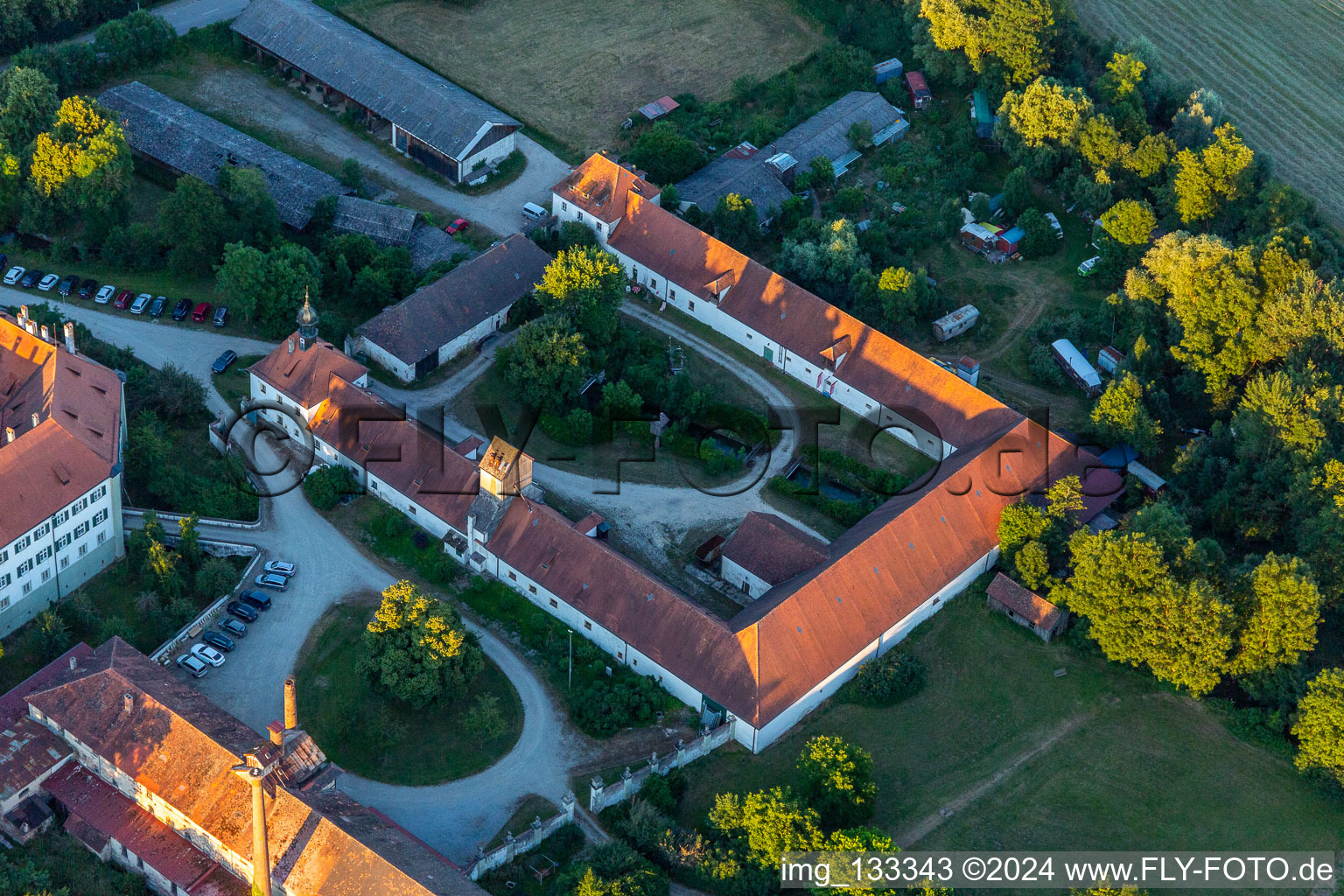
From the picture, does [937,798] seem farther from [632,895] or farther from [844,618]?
[632,895]

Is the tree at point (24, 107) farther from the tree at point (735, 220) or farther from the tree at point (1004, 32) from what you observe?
the tree at point (1004, 32)

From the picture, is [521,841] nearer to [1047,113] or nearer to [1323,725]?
[1323,725]

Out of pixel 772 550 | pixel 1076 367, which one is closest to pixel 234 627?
pixel 772 550

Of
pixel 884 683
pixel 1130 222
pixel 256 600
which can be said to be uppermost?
pixel 1130 222

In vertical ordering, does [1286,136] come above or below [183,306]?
above

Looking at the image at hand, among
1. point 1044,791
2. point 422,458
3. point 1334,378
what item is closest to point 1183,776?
point 1044,791

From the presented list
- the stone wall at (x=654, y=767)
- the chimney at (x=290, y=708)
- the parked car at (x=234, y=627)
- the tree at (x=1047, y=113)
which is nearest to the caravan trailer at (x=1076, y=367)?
the tree at (x=1047, y=113)

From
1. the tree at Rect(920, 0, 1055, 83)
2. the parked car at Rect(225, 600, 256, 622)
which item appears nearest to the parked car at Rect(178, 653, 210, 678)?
the parked car at Rect(225, 600, 256, 622)
